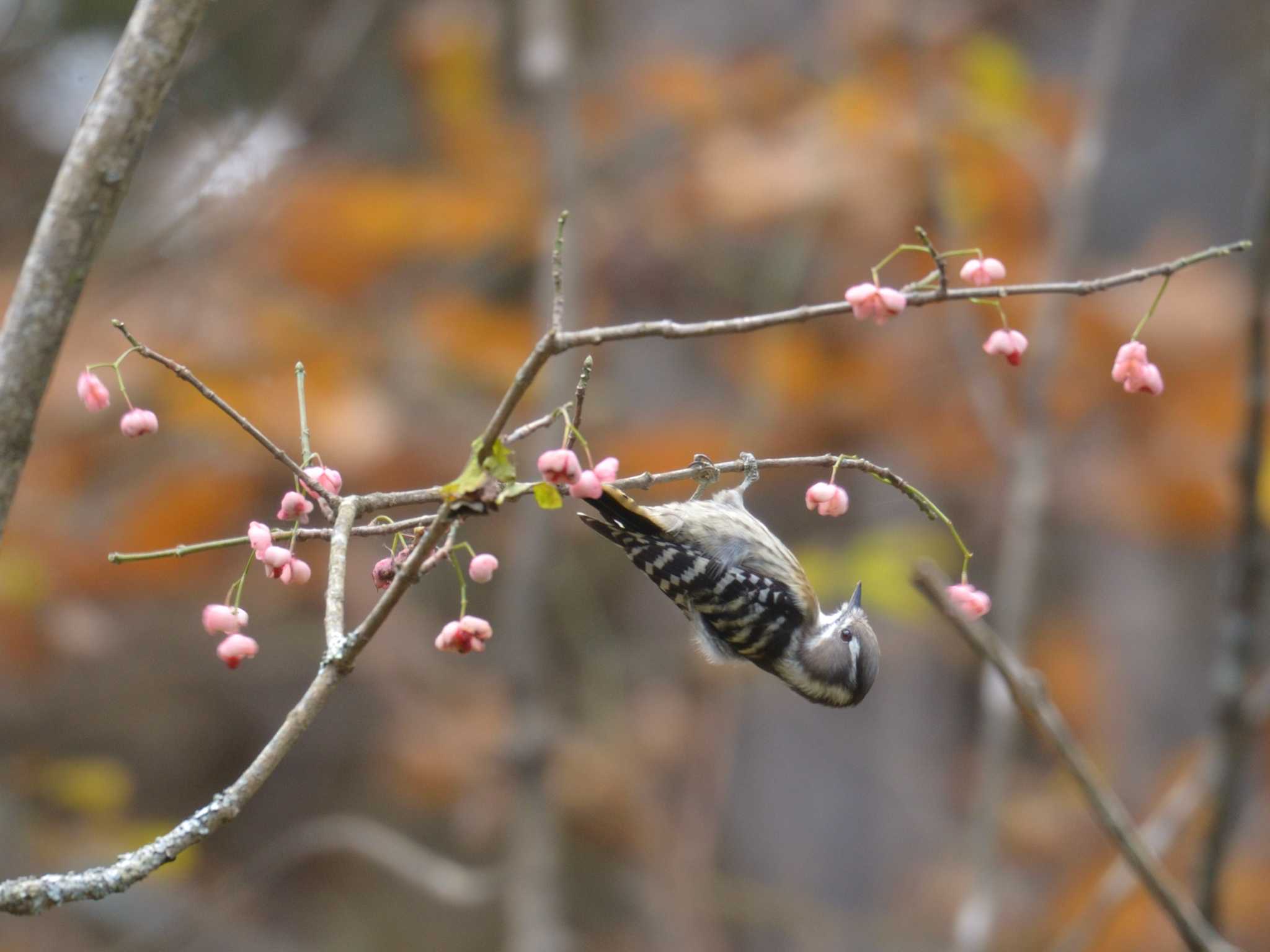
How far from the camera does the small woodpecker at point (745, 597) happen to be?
312 cm

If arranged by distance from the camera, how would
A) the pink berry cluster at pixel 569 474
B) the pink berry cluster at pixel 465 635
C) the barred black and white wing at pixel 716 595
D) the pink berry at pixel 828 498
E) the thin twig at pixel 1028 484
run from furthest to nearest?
the thin twig at pixel 1028 484
the barred black and white wing at pixel 716 595
the pink berry at pixel 828 498
the pink berry cluster at pixel 465 635
the pink berry cluster at pixel 569 474

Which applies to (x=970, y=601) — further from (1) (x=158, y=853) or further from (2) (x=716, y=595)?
(1) (x=158, y=853)

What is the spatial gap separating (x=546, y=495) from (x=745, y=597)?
1822 millimetres

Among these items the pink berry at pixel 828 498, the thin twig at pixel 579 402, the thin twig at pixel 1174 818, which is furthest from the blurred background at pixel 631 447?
the thin twig at pixel 579 402

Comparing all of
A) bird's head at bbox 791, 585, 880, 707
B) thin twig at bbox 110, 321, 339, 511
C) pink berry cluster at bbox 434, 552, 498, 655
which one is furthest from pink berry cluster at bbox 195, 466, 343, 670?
bird's head at bbox 791, 585, 880, 707

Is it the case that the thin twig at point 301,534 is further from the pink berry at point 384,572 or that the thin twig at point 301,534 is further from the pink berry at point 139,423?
the pink berry at point 139,423

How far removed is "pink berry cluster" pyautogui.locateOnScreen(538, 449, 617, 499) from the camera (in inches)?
62.2

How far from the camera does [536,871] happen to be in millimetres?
Result: 5672

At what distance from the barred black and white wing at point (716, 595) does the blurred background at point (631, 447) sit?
1.97 m

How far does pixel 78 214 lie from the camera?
55.6 inches

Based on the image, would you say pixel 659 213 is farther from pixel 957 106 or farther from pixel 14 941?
pixel 14 941

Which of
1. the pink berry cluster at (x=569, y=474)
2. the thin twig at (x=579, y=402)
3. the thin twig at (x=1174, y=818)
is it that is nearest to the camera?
the thin twig at (x=579, y=402)

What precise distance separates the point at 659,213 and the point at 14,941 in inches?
233

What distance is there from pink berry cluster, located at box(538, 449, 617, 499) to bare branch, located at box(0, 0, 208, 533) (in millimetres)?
627
